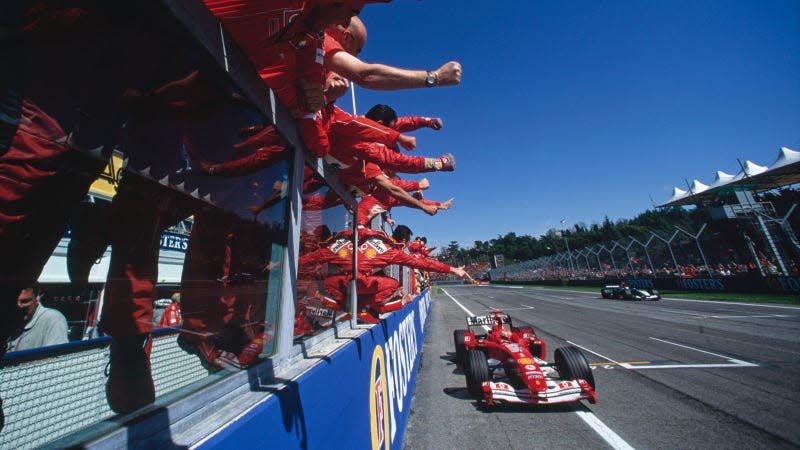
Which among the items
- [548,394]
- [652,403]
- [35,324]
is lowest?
[652,403]

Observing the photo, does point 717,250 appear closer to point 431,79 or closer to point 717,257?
point 717,257

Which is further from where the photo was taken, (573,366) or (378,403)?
(573,366)

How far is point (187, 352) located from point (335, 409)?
2.19 feet

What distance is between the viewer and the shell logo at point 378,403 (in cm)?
207

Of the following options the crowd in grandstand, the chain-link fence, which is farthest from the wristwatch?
the chain-link fence

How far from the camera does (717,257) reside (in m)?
22.7

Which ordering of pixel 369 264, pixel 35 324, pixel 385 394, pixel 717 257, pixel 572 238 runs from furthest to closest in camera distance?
pixel 572 238, pixel 717 257, pixel 369 264, pixel 385 394, pixel 35 324

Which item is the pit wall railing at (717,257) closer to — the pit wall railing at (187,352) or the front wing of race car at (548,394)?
the front wing of race car at (548,394)

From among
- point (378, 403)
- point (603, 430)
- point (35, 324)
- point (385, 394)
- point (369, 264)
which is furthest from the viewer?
point (369, 264)

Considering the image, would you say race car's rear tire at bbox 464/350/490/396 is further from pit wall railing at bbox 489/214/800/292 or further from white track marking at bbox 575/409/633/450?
pit wall railing at bbox 489/214/800/292

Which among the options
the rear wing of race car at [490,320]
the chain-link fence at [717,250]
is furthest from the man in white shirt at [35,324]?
the chain-link fence at [717,250]

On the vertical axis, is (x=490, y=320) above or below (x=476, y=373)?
above

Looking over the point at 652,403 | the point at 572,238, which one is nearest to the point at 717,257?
the point at 652,403

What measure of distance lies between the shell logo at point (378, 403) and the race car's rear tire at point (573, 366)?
3.20 m
